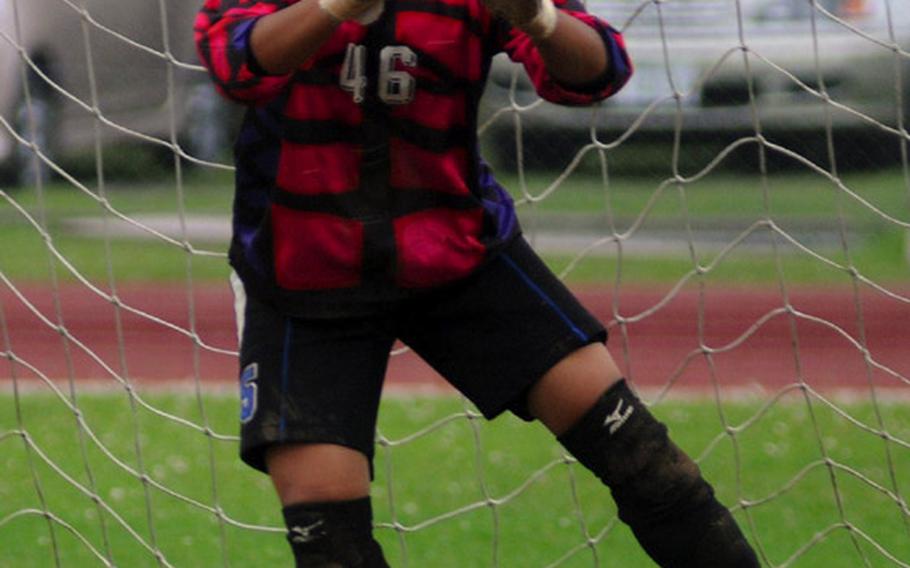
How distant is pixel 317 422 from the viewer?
3160 mm

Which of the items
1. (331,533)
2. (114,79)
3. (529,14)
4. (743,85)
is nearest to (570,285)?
(743,85)

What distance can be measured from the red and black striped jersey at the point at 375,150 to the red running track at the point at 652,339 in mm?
3890

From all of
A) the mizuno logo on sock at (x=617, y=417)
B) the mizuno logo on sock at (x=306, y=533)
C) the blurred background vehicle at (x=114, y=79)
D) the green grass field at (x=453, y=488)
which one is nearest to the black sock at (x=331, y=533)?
the mizuno logo on sock at (x=306, y=533)

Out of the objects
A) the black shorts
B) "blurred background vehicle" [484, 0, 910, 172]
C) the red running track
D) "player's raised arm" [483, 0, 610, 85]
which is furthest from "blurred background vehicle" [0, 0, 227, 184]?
"player's raised arm" [483, 0, 610, 85]

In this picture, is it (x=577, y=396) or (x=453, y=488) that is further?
(x=453, y=488)

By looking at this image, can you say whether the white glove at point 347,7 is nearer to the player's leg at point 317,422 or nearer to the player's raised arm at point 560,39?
the player's raised arm at point 560,39

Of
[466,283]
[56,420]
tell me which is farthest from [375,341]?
[56,420]

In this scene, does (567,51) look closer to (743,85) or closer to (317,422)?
(317,422)

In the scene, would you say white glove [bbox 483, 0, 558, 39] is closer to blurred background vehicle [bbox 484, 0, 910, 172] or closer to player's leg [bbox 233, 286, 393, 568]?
player's leg [bbox 233, 286, 393, 568]

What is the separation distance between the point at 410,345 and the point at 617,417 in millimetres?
355

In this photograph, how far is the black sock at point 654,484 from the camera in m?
3.29

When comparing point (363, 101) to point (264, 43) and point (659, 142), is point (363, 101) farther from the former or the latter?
point (659, 142)

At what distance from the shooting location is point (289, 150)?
126 inches

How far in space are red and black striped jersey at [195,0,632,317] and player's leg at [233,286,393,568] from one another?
0.05m
